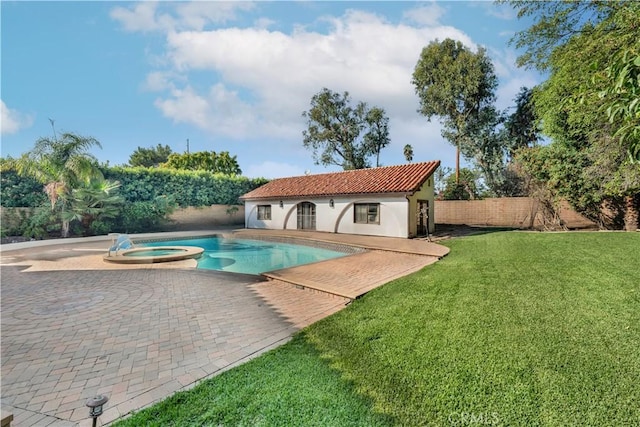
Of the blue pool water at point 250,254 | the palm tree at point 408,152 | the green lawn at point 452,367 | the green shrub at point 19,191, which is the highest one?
the palm tree at point 408,152

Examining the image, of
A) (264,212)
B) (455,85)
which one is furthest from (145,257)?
(455,85)

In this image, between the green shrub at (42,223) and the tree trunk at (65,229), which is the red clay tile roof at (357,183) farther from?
the green shrub at (42,223)

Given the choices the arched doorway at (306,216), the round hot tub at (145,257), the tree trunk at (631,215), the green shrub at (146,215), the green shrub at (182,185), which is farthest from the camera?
the green shrub at (182,185)

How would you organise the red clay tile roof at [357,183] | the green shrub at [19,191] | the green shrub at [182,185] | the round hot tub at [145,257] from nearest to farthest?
the round hot tub at [145,257]
the red clay tile roof at [357,183]
the green shrub at [19,191]
the green shrub at [182,185]

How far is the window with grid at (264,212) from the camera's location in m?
22.8

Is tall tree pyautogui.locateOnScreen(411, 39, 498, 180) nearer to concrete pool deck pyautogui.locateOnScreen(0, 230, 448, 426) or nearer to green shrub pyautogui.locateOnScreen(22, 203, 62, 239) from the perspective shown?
concrete pool deck pyautogui.locateOnScreen(0, 230, 448, 426)

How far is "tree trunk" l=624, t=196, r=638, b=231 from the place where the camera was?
14.4 metres

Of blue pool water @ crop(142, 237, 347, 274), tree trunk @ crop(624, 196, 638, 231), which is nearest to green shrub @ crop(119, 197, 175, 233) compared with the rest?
blue pool water @ crop(142, 237, 347, 274)

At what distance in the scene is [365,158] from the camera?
109ft

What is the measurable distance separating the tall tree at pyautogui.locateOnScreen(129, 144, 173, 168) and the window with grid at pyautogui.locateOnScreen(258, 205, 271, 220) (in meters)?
36.7

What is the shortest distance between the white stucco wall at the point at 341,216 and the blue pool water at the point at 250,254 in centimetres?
342

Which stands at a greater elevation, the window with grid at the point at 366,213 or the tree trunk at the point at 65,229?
the window with grid at the point at 366,213

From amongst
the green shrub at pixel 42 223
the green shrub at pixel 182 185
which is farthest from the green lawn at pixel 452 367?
the green shrub at pixel 182 185

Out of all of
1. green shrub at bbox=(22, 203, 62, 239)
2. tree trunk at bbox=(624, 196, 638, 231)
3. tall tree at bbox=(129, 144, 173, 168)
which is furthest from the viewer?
tall tree at bbox=(129, 144, 173, 168)
